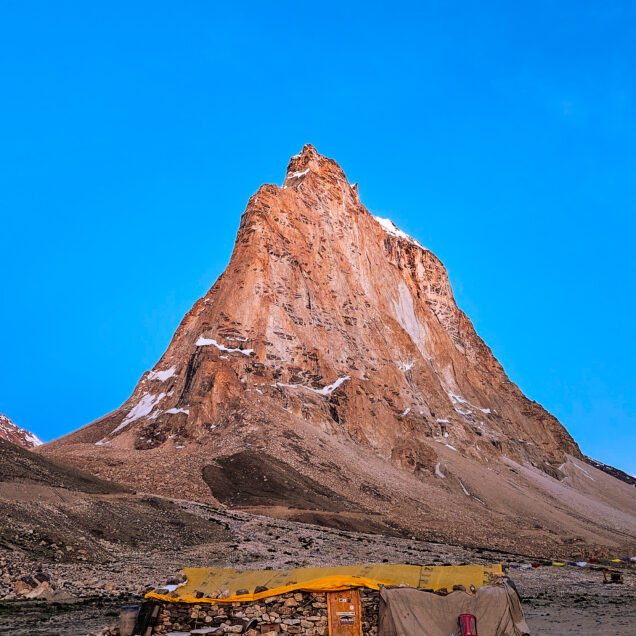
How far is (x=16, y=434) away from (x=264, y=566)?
11429 centimetres

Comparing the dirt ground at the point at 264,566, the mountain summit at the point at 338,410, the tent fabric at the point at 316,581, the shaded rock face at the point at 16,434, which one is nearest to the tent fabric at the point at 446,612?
the tent fabric at the point at 316,581

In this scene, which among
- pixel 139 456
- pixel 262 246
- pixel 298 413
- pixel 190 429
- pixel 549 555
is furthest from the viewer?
pixel 262 246

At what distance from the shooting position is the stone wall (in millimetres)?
15484

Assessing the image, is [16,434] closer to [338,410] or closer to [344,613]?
[338,410]

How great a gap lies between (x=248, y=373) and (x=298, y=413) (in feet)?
29.2

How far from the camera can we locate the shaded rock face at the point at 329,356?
8512 cm

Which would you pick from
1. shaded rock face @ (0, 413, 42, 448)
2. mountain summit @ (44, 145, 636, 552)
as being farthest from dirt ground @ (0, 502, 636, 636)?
shaded rock face @ (0, 413, 42, 448)

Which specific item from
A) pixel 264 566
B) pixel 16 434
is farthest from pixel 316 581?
pixel 16 434

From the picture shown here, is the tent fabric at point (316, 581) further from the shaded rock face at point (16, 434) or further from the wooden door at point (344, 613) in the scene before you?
the shaded rock face at point (16, 434)

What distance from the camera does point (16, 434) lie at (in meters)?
132

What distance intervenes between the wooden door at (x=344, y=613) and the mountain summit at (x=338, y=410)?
4023cm

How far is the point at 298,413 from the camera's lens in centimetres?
8375

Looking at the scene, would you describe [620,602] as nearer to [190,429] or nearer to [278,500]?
[278,500]

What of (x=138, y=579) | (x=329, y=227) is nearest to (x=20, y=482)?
(x=138, y=579)
